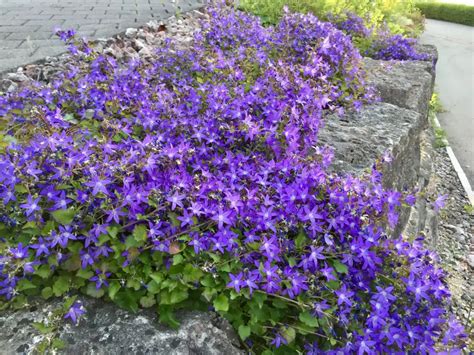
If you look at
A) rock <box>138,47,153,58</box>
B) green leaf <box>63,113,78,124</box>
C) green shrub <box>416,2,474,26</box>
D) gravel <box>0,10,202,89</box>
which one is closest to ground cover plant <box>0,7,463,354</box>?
green leaf <box>63,113,78,124</box>

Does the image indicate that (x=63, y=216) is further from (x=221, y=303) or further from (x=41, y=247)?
(x=221, y=303)

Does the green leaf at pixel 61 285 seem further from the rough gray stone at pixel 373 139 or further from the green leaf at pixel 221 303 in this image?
the rough gray stone at pixel 373 139

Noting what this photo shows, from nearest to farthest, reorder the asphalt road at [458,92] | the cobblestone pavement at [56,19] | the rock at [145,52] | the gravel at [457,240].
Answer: the cobblestone pavement at [56,19], the rock at [145,52], the gravel at [457,240], the asphalt road at [458,92]

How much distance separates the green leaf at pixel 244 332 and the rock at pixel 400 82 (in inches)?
121

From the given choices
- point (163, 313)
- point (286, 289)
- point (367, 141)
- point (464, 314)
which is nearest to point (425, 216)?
point (464, 314)

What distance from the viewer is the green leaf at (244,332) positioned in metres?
1.78

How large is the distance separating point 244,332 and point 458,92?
11.0m

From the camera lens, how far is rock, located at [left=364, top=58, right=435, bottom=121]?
4418 millimetres

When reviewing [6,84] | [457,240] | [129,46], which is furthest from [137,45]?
[457,240]

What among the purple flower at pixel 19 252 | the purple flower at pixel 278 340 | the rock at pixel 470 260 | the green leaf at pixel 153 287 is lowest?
the rock at pixel 470 260

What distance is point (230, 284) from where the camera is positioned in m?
1.75

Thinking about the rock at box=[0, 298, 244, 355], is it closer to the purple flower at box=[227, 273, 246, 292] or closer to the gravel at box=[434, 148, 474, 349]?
Result: the purple flower at box=[227, 273, 246, 292]

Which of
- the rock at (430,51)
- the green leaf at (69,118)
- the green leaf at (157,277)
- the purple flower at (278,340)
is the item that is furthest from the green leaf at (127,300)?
the rock at (430,51)

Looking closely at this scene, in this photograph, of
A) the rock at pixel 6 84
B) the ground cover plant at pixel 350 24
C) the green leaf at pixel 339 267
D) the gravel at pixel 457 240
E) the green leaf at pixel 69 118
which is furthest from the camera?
the ground cover plant at pixel 350 24
